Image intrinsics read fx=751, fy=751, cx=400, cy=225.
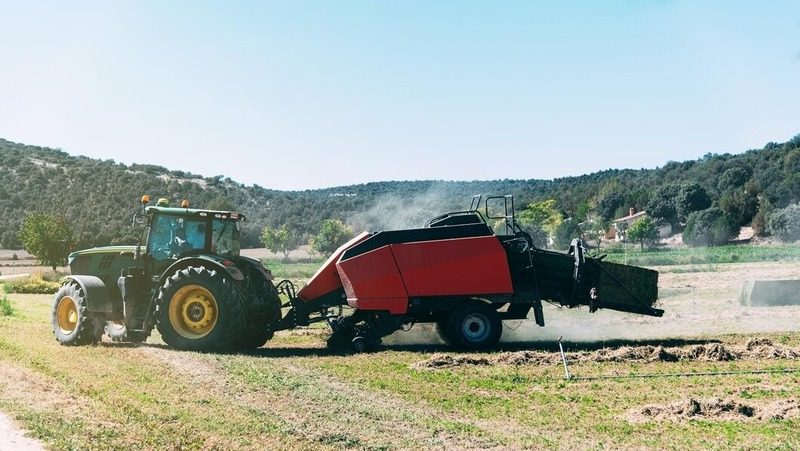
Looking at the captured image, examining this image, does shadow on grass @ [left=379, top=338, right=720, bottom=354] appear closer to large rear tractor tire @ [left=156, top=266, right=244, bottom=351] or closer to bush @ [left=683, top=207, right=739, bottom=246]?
large rear tractor tire @ [left=156, top=266, right=244, bottom=351]

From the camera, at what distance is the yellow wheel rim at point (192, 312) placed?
1460 cm

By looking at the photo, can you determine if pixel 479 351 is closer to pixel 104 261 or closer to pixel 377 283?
pixel 377 283

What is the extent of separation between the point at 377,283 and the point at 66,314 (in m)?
6.65

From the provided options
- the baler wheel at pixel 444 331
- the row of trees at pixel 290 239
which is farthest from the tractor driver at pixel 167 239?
the row of trees at pixel 290 239

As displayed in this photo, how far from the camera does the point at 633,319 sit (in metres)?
21.6

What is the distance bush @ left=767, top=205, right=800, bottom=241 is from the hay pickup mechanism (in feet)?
233

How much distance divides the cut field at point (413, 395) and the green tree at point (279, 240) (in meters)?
66.8

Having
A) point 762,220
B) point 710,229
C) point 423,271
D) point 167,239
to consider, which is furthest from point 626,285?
point 762,220

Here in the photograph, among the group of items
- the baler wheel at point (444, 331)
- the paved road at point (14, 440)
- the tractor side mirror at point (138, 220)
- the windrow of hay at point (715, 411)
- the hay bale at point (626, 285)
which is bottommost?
the windrow of hay at point (715, 411)

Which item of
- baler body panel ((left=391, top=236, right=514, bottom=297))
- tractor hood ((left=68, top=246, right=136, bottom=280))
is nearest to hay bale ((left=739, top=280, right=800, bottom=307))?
baler body panel ((left=391, top=236, right=514, bottom=297))

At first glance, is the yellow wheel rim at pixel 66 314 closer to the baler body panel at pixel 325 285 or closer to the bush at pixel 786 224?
the baler body panel at pixel 325 285

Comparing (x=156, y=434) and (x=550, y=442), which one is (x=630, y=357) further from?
(x=156, y=434)

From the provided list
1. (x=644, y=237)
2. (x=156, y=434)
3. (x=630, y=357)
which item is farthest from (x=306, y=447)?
(x=644, y=237)

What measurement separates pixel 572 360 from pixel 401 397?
442 centimetres
